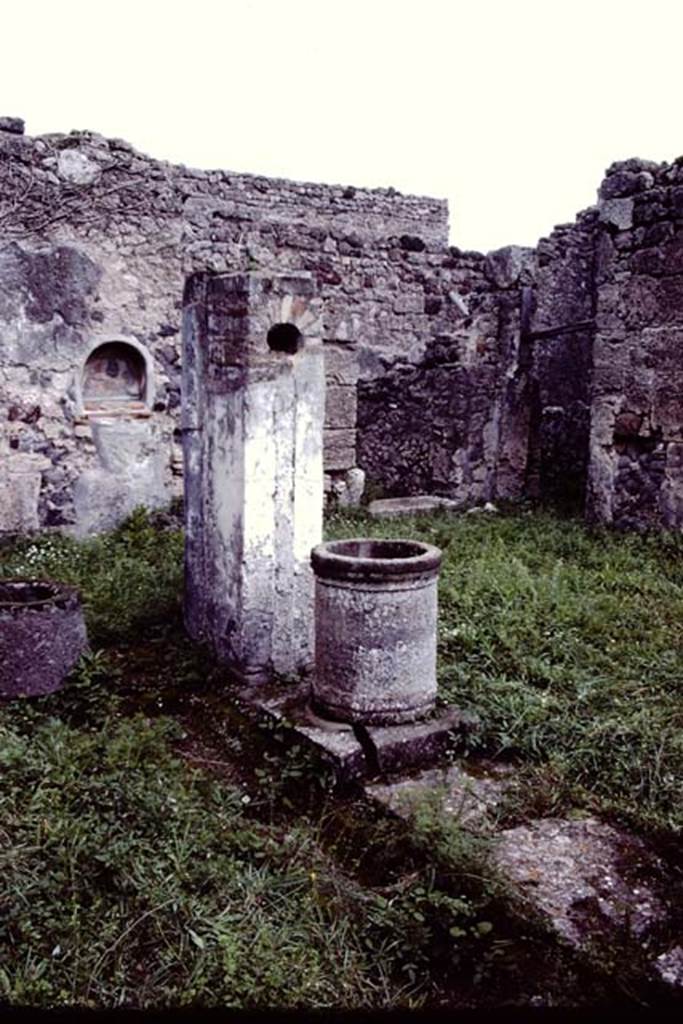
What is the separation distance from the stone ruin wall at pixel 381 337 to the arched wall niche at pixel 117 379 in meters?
0.08

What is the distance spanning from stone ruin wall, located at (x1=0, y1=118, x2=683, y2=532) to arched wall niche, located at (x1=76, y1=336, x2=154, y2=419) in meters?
0.08

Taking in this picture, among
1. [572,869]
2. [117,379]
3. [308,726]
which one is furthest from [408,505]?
[572,869]

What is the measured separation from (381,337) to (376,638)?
23.3ft

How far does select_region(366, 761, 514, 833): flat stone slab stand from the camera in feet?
12.3

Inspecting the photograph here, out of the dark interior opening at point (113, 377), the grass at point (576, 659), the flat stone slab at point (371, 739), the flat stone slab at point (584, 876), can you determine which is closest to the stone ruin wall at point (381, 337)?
the dark interior opening at point (113, 377)

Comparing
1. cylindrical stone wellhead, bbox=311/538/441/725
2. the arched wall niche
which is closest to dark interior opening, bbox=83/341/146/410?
the arched wall niche

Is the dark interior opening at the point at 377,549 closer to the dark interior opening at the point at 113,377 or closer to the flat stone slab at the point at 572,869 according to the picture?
the flat stone slab at the point at 572,869

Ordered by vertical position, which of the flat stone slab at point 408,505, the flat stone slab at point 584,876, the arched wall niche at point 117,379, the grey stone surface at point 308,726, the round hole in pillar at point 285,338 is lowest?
the flat stone slab at point 584,876

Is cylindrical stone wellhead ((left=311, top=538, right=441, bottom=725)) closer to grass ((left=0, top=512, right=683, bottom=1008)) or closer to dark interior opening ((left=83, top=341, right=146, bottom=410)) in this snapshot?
grass ((left=0, top=512, right=683, bottom=1008))

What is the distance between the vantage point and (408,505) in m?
10.5

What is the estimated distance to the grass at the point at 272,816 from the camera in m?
2.78

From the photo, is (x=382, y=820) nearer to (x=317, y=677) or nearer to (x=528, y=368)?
(x=317, y=677)

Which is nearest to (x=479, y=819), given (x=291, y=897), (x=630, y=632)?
(x=291, y=897)

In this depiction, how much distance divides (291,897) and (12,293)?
6287 millimetres
